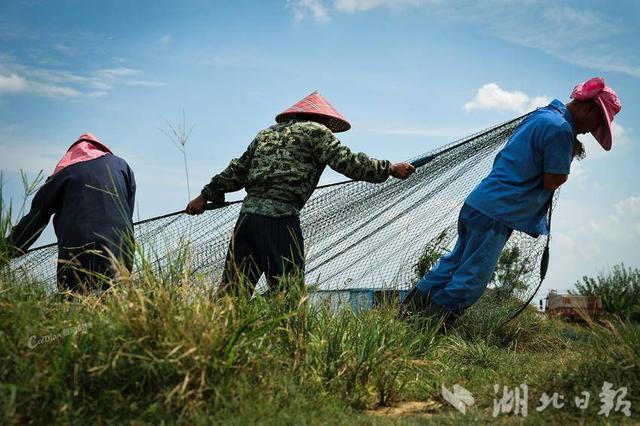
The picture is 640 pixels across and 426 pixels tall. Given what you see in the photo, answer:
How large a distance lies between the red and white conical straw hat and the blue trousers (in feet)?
4.22

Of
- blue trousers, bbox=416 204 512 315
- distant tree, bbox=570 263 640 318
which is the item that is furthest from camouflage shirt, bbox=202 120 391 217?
distant tree, bbox=570 263 640 318

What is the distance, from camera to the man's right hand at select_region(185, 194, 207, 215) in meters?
5.63

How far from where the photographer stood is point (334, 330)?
4027mm

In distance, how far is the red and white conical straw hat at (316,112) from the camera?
5.24 metres

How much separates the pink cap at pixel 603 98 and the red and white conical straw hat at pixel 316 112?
6.09 ft

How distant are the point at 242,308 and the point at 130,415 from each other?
857 millimetres

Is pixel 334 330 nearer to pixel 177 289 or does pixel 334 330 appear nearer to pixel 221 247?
pixel 177 289

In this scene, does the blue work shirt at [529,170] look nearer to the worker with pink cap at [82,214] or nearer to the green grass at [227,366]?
the green grass at [227,366]

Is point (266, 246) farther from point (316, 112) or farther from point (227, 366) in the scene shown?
point (227, 366)

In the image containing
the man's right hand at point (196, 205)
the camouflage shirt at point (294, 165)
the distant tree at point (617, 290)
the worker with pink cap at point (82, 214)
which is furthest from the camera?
the distant tree at point (617, 290)

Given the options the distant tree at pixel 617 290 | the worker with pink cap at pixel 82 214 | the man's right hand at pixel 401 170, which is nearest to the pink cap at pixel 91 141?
the worker with pink cap at pixel 82 214

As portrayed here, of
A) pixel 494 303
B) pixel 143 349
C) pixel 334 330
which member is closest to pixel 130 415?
pixel 143 349

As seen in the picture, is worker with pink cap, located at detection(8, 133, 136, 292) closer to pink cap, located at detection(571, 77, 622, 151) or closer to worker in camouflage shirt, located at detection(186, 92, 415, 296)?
worker in camouflage shirt, located at detection(186, 92, 415, 296)

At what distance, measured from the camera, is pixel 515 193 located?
546 cm
